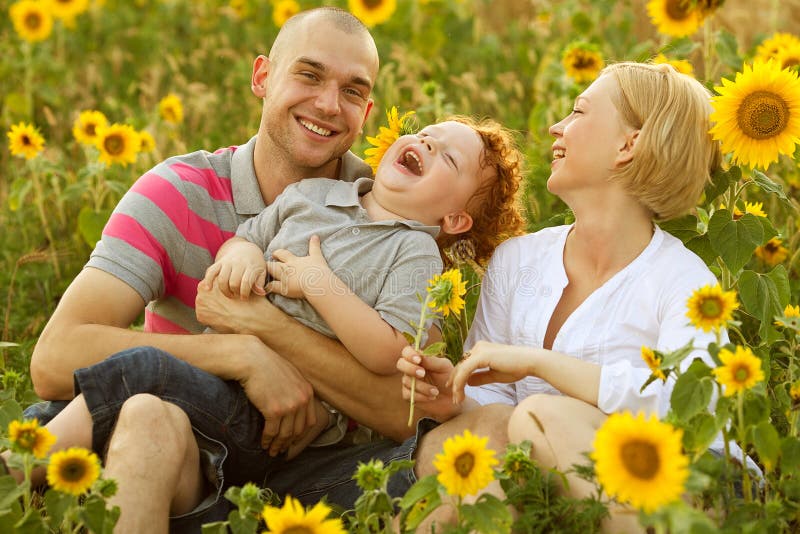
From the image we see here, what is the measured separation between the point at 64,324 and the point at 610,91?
57.9 inches

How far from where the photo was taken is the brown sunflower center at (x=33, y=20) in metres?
5.54

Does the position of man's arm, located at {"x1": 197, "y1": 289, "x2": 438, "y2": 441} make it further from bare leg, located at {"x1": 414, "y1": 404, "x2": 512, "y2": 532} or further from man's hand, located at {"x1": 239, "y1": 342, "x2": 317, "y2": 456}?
bare leg, located at {"x1": 414, "y1": 404, "x2": 512, "y2": 532}

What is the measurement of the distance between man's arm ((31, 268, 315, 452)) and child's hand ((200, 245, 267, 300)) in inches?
4.8

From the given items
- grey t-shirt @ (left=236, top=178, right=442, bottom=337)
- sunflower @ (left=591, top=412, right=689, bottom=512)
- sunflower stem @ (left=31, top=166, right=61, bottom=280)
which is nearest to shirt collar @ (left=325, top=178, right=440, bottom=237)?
grey t-shirt @ (left=236, top=178, right=442, bottom=337)

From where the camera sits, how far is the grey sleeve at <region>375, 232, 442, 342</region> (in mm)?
2654

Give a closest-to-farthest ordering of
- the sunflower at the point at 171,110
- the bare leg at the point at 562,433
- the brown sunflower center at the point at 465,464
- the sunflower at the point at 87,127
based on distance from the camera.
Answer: the brown sunflower center at the point at 465,464 < the bare leg at the point at 562,433 < the sunflower at the point at 87,127 < the sunflower at the point at 171,110

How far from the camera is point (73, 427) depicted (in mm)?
2506

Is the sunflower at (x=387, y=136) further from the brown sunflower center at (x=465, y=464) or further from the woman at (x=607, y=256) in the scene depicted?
the brown sunflower center at (x=465, y=464)

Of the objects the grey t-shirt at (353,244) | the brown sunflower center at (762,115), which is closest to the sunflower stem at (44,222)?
the grey t-shirt at (353,244)

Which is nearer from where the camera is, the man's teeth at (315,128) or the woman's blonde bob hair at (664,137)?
the woman's blonde bob hair at (664,137)

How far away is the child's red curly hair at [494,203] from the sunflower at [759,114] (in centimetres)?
61

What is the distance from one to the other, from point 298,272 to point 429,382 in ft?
1.36

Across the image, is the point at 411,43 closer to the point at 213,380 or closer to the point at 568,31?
the point at 568,31

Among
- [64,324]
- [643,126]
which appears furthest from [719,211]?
[64,324]
